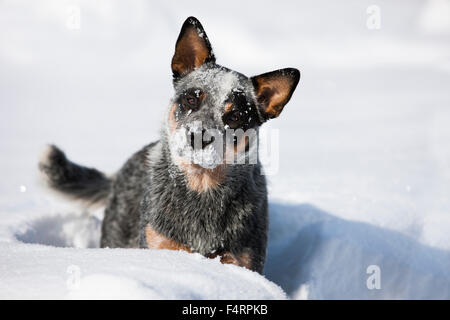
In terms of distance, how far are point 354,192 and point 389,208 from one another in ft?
2.83

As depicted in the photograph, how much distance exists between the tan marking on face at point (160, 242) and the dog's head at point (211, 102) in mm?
665

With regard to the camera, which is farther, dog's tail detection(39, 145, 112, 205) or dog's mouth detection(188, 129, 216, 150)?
dog's tail detection(39, 145, 112, 205)

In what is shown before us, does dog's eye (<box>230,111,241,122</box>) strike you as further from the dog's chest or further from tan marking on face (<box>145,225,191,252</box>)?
tan marking on face (<box>145,225,191,252</box>)

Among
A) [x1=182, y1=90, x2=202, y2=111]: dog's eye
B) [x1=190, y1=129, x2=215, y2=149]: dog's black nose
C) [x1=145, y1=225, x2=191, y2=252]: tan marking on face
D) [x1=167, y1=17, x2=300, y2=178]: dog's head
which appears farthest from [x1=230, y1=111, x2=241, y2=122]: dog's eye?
[x1=145, y1=225, x2=191, y2=252]: tan marking on face

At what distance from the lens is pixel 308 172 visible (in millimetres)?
8508

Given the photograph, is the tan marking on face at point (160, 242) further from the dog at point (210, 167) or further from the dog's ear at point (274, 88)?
the dog's ear at point (274, 88)

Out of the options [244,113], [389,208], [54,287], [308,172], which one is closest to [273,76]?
[244,113]

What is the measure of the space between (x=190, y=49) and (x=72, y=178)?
298 centimetres

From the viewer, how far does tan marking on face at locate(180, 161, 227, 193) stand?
12.2 feet

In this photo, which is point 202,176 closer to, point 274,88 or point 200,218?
point 200,218

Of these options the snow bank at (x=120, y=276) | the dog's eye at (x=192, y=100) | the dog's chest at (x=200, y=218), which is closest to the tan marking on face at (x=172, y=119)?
the dog's eye at (x=192, y=100)

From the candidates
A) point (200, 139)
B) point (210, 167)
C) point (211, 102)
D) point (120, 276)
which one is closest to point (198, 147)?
point (200, 139)

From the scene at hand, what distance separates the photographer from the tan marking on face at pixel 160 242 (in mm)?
3688

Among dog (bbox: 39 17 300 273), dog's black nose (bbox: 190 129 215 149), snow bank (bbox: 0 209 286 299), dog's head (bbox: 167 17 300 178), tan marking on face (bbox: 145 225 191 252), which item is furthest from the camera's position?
tan marking on face (bbox: 145 225 191 252)
